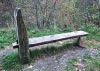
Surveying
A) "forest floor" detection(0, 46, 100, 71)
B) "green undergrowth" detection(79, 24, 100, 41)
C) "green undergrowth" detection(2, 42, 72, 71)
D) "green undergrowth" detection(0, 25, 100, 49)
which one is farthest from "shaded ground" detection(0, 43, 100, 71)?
"green undergrowth" detection(79, 24, 100, 41)

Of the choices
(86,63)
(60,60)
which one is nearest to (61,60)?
(60,60)

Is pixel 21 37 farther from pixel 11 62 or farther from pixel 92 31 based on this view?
pixel 92 31

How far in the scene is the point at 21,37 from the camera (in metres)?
3.37

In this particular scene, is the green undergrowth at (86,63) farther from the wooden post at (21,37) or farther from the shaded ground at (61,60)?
the wooden post at (21,37)

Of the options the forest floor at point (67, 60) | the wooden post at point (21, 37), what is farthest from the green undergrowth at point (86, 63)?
the wooden post at point (21, 37)

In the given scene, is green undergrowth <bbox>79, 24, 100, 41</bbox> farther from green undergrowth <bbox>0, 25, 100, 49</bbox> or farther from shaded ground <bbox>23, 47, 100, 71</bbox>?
shaded ground <bbox>23, 47, 100, 71</bbox>

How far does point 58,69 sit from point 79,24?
3659 mm

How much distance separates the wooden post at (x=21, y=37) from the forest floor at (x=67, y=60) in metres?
0.18

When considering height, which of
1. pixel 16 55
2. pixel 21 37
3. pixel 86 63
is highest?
pixel 21 37

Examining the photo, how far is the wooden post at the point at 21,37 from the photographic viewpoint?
3303 mm

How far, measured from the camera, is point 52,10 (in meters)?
7.02

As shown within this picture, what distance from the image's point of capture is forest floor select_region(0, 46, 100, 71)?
3443 millimetres

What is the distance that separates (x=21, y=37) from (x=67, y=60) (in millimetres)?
1050

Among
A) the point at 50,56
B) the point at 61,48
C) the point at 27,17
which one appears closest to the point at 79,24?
the point at 27,17
